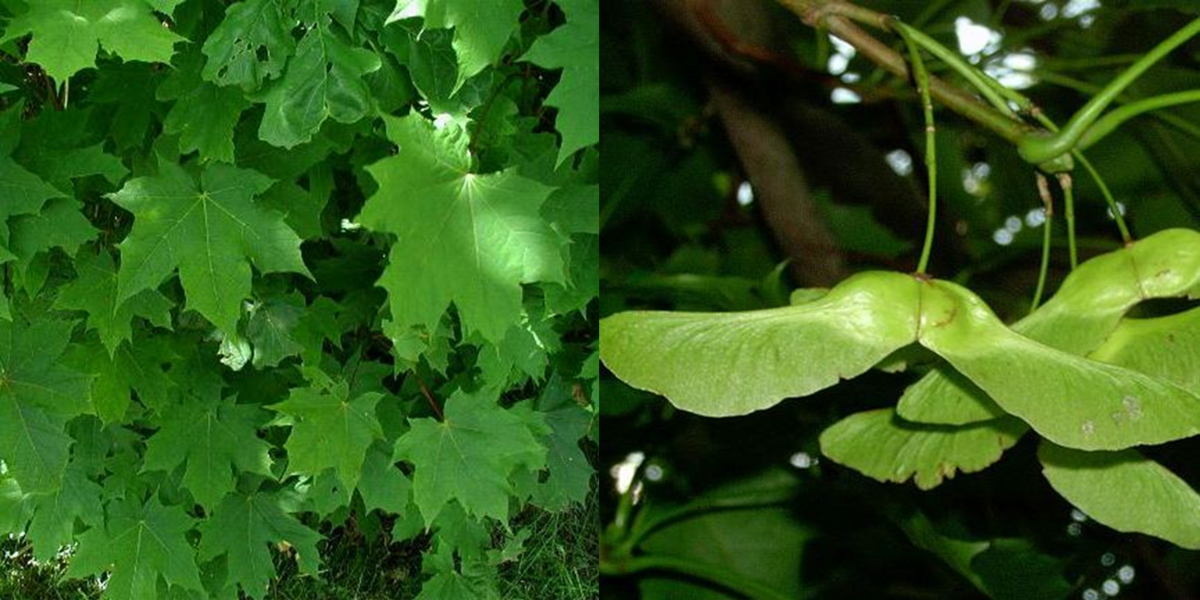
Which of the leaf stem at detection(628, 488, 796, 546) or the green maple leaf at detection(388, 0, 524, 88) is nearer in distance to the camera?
the green maple leaf at detection(388, 0, 524, 88)

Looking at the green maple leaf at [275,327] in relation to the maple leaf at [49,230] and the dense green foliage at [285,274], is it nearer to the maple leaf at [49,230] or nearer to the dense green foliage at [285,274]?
the dense green foliage at [285,274]

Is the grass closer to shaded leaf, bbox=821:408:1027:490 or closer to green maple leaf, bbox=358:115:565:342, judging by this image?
green maple leaf, bbox=358:115:565:342

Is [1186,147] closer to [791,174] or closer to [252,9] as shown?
[791,174]

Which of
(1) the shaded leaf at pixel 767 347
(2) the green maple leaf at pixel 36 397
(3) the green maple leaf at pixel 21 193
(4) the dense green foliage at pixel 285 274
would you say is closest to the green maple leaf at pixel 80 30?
(4) the dense green foliage at pixel 285 274

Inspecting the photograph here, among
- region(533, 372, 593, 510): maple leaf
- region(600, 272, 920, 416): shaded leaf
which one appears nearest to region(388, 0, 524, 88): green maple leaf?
region(600, 272, 920, 416): shaded leaf

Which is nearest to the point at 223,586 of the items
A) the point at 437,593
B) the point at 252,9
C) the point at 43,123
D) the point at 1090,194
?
the point at 437,593

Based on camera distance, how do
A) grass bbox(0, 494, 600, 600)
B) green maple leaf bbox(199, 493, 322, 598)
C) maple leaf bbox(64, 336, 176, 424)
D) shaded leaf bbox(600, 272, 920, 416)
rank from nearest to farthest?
1. shaded leaf bbox(600, 272, 920, 416)
2. maple leaf bbox(64, 336, 176, 424)
3. green maple leaf bbox(199, 493, 322, 598)
4. grass bbox(0, 494, 600, 600)
